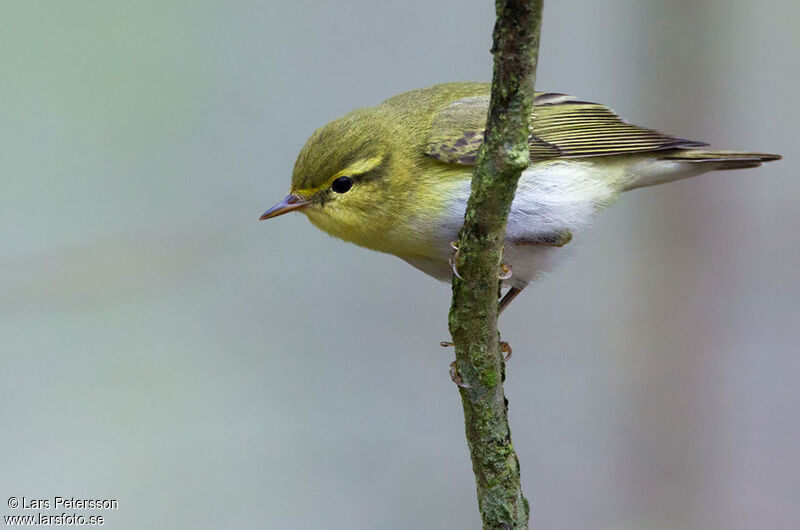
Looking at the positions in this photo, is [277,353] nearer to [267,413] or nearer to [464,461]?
[267,413]

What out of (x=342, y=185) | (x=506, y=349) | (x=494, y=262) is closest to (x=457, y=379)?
(x=494, y=262)

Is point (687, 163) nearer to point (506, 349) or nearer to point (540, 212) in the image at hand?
point (540, 212)

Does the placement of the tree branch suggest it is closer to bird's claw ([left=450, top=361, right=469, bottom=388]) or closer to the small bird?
bird's claw ([left=450, top=361, right=469, bottom=388])

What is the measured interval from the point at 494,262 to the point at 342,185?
45.9 inches

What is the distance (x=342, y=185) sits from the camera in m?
3.33

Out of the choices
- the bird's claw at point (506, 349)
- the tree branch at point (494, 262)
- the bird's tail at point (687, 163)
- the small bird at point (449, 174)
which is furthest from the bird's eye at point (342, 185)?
the bird's tail at point (687, 163)

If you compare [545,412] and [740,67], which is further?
[740,67]

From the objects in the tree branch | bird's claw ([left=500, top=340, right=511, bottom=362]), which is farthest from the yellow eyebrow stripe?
the tree branch

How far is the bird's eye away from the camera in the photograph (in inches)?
131

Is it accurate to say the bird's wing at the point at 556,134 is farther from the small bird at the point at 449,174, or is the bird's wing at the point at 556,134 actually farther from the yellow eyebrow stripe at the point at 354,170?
the yellow eyebrow stripe at the point at 354,170

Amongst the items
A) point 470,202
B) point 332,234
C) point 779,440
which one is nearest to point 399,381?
point 332,234

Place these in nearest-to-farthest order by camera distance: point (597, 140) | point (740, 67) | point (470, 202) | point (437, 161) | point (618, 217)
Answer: point (470, 202) < point (437, 161) < point (597, 140) < point (740, 67) < point (618, 217)

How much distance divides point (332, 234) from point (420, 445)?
2137 millimetres

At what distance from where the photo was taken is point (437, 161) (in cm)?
328
